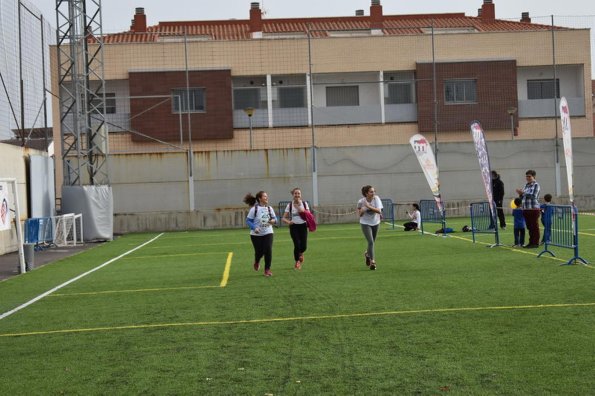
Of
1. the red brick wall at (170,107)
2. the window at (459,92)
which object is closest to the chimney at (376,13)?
the window at (459,92)

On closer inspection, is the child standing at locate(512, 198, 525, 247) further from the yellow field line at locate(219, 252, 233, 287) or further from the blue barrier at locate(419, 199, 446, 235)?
the blue barrier at locate(419, 199, 446, 235)

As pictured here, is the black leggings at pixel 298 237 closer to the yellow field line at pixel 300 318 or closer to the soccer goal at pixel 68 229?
the yellow field line at pixel 300 318

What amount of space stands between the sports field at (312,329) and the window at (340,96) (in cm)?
2989

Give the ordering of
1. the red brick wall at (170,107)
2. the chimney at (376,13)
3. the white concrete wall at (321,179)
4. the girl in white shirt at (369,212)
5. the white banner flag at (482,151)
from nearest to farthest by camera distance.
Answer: the girl in white shirt at (369,212) < the white banner flag at (482,151) < the white concrete wall at (321,179) < the red brick wall at (170,107) < the chimney at (376,13)

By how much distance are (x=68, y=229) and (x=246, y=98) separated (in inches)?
768

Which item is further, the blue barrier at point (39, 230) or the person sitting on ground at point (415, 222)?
the person sitting on ground at point (415, 222)

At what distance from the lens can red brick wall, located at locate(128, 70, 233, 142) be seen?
47250 mm

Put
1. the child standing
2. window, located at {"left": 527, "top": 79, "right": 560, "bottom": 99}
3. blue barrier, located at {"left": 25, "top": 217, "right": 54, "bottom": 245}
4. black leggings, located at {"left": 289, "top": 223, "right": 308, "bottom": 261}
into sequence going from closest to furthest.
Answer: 1. black leggings, located at {"left": 289, "top": 223, "right": 308, "bottom": 261}
2. the child standing
3. blue barrier, located at {"left": 25, "top": 217, "right": 54, "bottom": 245}
4. window, located at {"left": 527, "top": 79, "right": 560, "bottom": 99}

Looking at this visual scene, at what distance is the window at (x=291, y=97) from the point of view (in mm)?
47312

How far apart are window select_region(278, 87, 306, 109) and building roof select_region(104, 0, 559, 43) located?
23.5 ft

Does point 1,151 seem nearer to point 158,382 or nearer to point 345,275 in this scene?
point 345,275

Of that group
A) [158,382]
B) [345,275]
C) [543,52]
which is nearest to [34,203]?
[345,275]

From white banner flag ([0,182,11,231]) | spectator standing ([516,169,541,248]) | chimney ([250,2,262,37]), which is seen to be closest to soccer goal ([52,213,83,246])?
white banner flag ([0,182,11,231])

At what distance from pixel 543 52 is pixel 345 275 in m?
37.1
